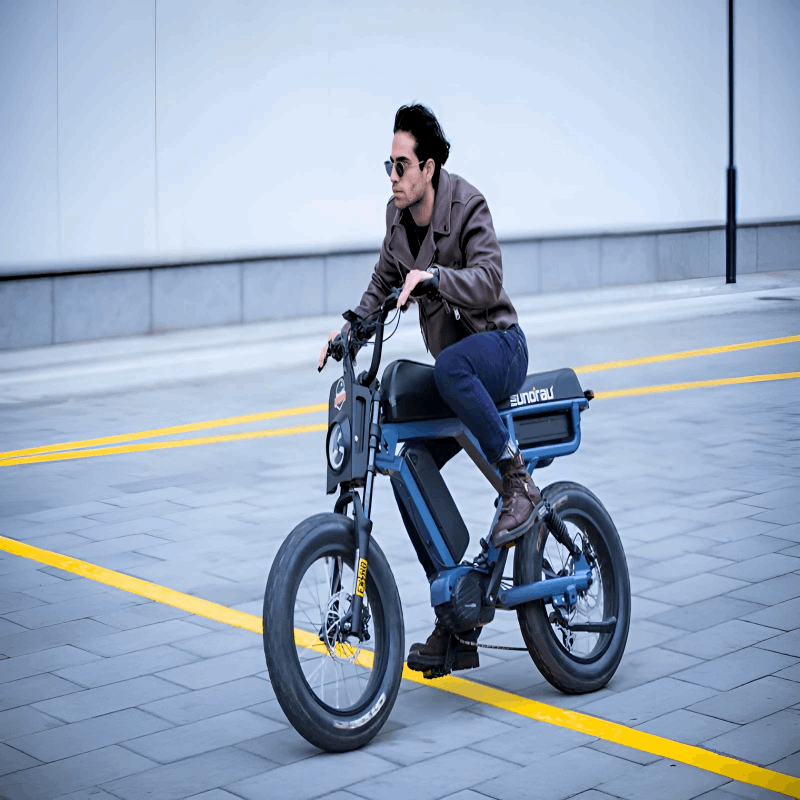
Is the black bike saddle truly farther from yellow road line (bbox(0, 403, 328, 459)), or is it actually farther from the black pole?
the black pole

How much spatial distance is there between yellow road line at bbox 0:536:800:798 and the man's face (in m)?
1.43

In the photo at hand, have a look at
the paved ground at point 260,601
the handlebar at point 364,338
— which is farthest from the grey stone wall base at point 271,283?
the handlebar at point 364,338

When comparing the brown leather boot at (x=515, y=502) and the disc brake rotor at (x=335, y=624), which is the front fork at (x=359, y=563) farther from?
the brown leather boot at (x=515, y=502)

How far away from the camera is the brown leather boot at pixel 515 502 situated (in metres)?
4.70

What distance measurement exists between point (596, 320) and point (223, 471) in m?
7.60

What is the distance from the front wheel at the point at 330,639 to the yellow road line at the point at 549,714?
0.07m

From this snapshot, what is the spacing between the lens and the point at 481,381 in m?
4.61

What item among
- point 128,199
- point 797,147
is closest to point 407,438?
point 128,199

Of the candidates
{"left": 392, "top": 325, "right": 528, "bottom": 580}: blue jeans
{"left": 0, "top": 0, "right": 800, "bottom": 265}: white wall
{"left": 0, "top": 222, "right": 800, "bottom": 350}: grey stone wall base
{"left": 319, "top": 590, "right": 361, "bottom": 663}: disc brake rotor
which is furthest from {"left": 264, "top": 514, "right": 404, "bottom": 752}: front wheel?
{"left": 0, "top": 0, "right": 800, "bottom": 265}: white wall

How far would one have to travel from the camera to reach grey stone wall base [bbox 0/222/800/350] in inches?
527

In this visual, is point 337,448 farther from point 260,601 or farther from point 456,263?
point 260,601

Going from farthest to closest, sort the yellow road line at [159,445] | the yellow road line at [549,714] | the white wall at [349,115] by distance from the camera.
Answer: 1. the white wall at [349,115]
2. the yellow road line at [159,445]
3. the yellow road line at [549,714]

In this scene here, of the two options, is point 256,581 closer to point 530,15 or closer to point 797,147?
point 530,15

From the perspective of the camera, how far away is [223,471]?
843cm
